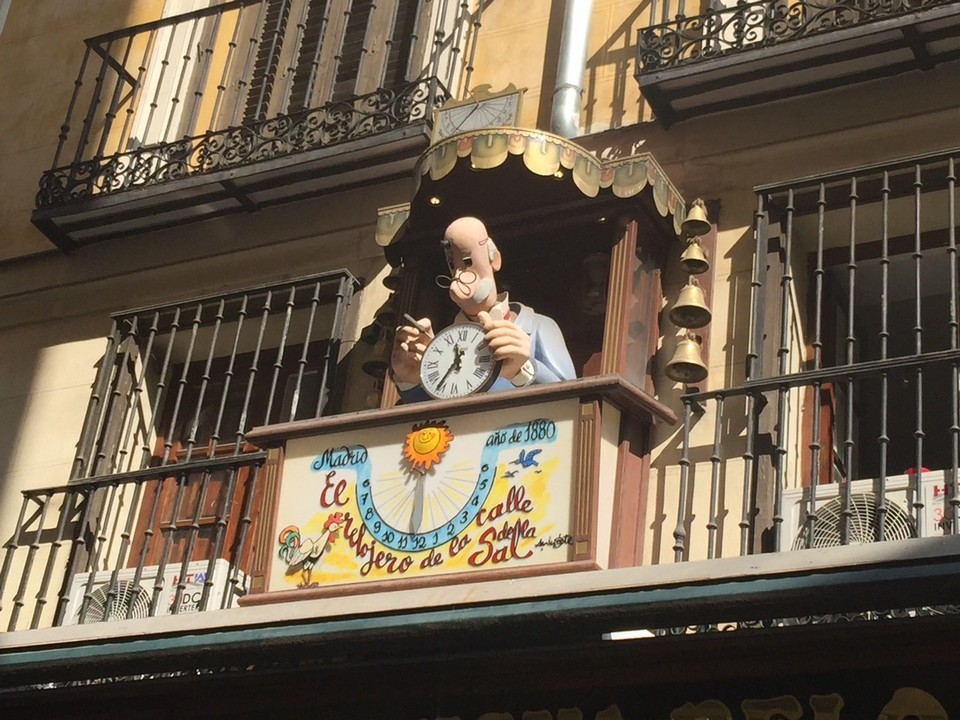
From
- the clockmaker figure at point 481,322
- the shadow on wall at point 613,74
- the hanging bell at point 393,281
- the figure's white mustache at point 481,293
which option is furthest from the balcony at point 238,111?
the figure's white mustache at point 481,293

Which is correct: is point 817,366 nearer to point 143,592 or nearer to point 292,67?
point 143,592

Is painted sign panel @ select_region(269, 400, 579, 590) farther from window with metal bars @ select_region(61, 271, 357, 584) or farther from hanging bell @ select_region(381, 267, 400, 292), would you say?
hanging bell @ select_region(381, 267, 400, 292)

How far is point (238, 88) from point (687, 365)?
4.40 m

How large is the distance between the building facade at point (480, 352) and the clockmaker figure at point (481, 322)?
124mm

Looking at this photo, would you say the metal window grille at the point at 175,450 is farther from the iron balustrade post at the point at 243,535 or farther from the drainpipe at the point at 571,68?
the drainpipe at the point at 571,68

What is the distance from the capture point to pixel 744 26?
9.65 metres

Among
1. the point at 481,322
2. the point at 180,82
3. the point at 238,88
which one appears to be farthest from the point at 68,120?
the point at 481,322

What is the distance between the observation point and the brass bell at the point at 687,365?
8602 millimetres

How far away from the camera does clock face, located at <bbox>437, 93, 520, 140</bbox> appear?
9.44 m

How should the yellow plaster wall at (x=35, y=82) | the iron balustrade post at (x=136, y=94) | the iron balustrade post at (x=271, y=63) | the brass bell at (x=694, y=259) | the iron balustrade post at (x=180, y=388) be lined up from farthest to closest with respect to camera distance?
the yellow plaster wall at (x=35, y=82), the iron balustrade post at (x=136, y=94), the iron balustrade post at (x=271, y=63), the iron balustrade post at (x=180, y=388), the brass bell at (x=694, y=259)

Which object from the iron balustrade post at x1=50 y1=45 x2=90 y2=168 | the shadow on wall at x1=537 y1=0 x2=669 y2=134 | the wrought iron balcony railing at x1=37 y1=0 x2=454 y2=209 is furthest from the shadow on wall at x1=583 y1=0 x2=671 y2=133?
the iron balustrade post at x1=50 y1=45 x2=90 y2=168

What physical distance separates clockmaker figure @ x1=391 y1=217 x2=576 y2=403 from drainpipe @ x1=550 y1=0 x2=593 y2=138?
→ 1438 millimetres

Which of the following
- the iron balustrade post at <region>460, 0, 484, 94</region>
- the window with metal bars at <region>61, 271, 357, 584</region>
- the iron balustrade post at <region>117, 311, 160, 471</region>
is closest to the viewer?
the window with metal bars at <region>61, 271, 357, 584</region>

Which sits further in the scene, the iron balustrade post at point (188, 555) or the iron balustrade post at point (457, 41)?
the iron balustrade post at point (457, 41)
